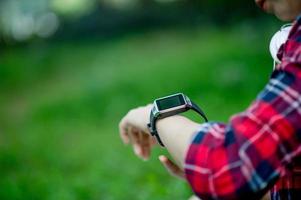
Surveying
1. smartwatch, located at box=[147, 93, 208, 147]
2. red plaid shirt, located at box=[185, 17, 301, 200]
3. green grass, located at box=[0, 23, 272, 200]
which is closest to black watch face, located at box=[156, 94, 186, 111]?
smartwatch, located at box=[147, 93, 208, 147]

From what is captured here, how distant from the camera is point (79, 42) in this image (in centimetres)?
1005

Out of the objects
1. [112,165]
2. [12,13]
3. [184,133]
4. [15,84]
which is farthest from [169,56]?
[184,133]

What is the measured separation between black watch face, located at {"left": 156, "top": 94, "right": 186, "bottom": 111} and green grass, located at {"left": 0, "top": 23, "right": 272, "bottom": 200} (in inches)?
71.9

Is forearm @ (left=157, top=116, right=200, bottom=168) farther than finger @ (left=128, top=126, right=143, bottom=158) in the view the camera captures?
No

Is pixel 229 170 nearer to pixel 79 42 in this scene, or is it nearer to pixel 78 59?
pixel 78 59

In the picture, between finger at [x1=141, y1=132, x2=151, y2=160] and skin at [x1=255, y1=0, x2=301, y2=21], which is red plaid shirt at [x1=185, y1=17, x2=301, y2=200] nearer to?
skin at [x1=255, y1=0, x2=301, y2=21]

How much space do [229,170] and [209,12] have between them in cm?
900

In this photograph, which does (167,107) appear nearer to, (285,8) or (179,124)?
(179,124)

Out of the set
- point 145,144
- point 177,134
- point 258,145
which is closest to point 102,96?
point 145,144

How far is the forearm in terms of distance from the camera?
50.9 inches

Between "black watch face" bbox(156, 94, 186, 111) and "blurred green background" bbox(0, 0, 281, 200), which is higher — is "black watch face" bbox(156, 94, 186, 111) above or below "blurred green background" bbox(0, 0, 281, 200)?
below

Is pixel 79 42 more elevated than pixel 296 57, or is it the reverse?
pixel 79 42

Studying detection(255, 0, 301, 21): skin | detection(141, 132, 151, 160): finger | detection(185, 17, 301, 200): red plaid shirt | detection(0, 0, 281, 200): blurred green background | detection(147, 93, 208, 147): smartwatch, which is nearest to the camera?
detection(185, 17, 301, 200): red plaid shirt

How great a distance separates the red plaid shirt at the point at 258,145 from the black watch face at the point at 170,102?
→ 187 mm
